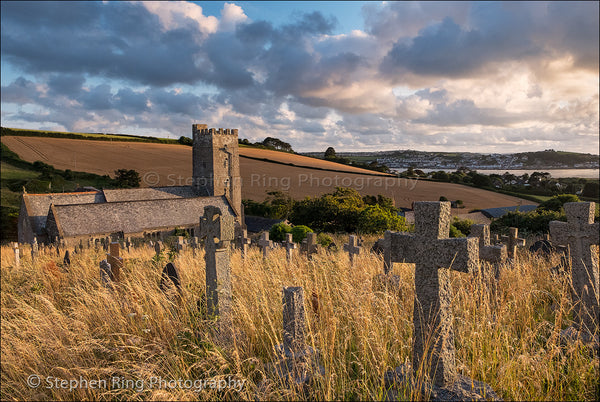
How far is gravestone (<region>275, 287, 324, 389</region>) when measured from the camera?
3125 millimetres

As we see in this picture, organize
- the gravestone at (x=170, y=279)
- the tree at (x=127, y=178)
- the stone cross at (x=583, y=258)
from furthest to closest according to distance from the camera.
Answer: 1. the tree at (x=127, y=178)
2. the gravestone at (x=170, y=279)
3. the stone cross at (x=583, y=258)

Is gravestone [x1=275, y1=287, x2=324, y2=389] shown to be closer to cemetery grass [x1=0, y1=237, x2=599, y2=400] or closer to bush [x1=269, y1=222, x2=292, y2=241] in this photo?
cemetery grass [x1=0, y1=237, x2=599, y2=400]

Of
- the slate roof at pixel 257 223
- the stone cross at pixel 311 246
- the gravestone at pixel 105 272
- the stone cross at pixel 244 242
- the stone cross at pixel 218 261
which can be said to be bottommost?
the slate roof at pixel 257 223

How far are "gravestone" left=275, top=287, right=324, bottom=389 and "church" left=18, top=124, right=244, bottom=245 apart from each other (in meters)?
34.0

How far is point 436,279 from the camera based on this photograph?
2.95 metres

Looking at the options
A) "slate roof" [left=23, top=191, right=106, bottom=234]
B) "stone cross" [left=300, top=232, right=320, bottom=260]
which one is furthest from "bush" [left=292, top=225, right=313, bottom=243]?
"slate roof" [left=23, top=191, right=106, bottom=234]

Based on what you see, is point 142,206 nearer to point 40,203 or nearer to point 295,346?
point 40,203

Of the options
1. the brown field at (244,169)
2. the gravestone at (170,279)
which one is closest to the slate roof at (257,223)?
the brown field at (244,169)

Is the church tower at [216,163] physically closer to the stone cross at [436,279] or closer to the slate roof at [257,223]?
the slate roof at [257,223]

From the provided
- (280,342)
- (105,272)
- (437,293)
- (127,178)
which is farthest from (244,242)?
(127,178)

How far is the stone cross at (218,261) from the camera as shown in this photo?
15.2 ft

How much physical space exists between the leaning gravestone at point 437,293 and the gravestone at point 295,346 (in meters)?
0.67

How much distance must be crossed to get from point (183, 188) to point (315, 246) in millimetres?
47403

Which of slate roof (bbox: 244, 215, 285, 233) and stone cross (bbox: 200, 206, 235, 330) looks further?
slate roof (bbox: 244, 215, 285, 233)
